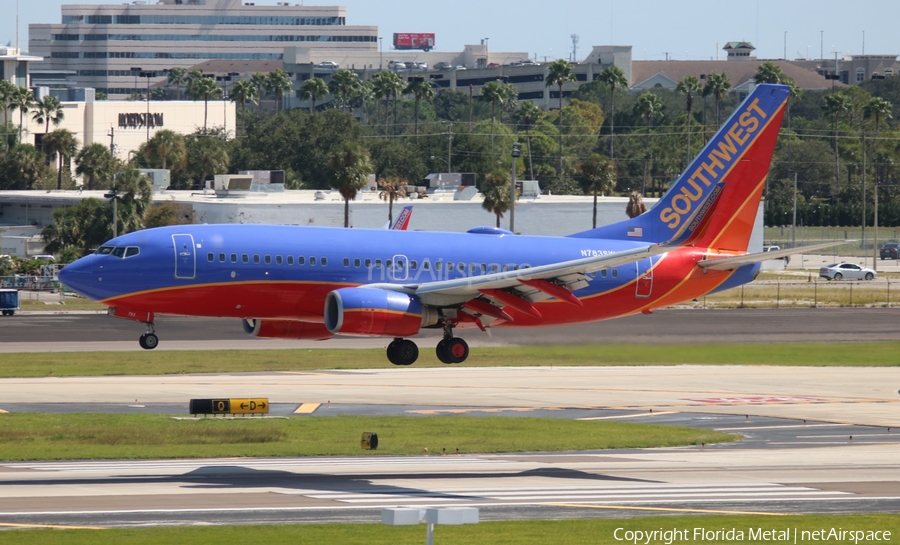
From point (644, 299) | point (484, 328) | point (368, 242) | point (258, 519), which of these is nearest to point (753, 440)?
point (644, 299)

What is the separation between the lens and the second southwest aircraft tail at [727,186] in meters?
58.2

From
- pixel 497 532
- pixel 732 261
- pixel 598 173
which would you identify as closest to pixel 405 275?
pixel 732 261

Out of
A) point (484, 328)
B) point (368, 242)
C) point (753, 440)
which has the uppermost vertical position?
point (368, 242)

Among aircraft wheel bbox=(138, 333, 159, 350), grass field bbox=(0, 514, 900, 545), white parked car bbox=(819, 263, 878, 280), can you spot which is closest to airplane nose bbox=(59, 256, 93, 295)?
aircraft wheel bbox=(138, 333, 159, 350)

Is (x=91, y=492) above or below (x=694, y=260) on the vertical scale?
below

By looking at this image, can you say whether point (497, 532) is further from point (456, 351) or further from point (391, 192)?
point (391, 192)

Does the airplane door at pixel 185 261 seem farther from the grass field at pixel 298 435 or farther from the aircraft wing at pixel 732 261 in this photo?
the aircraft wing at pixel 732 261

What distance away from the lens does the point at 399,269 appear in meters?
54.0

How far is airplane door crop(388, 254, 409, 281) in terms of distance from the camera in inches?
2120

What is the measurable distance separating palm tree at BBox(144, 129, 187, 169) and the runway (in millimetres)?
103389

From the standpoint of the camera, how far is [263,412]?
2638 inches

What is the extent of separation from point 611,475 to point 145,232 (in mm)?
21228

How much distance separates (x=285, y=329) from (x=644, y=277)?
15.7 meters

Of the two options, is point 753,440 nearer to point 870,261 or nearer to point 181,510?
point 181,510
